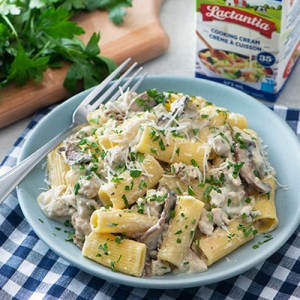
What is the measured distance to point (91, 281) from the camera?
2.34 meters

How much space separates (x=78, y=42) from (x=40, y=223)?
1.39m

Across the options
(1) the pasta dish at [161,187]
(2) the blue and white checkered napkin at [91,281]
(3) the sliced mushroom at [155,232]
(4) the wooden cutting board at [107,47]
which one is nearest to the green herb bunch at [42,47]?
(4) the wooden cutting board at [107,47]

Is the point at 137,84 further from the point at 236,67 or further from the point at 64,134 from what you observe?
the point at 236,67

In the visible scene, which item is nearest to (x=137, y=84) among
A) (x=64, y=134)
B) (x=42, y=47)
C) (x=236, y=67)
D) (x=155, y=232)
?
(x=64, y=134)

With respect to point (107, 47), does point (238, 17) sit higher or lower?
higher

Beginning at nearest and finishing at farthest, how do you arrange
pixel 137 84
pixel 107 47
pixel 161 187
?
1. pixel 161 187
2. pixel 137 84
3. pixel 107 47

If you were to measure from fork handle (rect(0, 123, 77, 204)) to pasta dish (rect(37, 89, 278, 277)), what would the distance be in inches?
1.8

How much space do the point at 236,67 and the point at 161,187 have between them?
116cm

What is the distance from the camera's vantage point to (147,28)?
3.66 metres

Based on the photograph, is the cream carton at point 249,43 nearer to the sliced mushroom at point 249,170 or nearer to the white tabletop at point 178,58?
the white tabletop at point 178,58

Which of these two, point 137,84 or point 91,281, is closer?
point 91,281

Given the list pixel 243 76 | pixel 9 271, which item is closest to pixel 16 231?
pixel 9 271

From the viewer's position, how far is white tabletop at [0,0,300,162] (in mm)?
3217

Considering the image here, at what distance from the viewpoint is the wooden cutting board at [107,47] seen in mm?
3217
